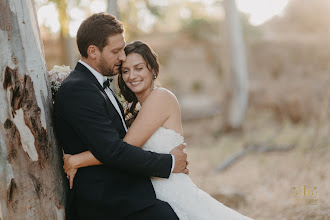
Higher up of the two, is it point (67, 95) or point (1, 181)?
point (67, 95)

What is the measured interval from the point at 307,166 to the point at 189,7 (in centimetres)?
1146

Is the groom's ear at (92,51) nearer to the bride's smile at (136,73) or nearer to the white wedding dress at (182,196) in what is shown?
the bride's smile at (136,73)

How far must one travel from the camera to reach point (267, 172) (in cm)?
701

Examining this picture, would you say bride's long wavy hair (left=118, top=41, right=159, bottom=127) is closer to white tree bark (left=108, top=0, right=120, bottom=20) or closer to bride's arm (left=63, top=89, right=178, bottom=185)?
bride's arm (left=63, top=89, right=178, bottom=185)

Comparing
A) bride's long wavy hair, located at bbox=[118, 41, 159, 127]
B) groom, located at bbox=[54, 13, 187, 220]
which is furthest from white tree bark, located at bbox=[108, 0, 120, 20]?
groom, located at bbox=[54, 13, 187, 220]

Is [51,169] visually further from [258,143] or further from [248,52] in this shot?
[248,52]

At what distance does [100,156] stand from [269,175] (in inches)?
206

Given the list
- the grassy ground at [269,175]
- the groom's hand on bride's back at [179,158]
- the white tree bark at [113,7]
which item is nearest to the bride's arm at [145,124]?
the groom's hand on bride's back at [179,158]

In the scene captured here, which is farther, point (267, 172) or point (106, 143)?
point (267, 172)

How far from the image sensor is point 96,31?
2.53 meters

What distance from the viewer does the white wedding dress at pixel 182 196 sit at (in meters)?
2.63

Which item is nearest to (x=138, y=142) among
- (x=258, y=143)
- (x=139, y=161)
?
(x=139, y=161)

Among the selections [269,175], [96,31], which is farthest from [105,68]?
[269,175]

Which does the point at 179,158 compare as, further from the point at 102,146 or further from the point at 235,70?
the point at 235,70
